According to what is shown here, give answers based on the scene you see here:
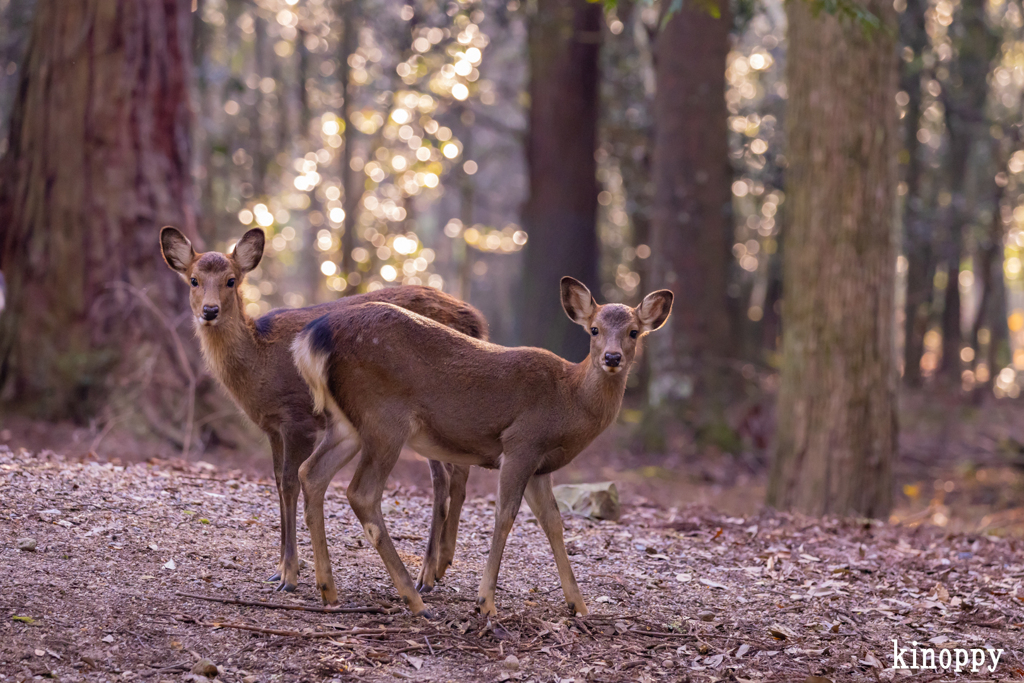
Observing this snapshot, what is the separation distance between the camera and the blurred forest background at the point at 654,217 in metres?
9.59

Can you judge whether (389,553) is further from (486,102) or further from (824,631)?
(486,102)

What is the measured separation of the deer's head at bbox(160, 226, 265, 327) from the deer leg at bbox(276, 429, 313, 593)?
920 mm

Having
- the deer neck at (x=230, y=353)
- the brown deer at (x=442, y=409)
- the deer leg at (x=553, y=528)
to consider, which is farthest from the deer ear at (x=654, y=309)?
the deer neck at (x=230, y=353)

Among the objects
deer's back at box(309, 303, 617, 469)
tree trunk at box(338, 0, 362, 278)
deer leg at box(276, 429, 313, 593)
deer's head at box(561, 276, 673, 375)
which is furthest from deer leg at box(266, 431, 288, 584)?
tree trunk at box(338, 0, 362, 278)

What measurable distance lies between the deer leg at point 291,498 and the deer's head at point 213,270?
3.02 feet

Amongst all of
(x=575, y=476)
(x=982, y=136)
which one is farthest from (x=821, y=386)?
(x=982, y=136)

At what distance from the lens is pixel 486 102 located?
1337 inches

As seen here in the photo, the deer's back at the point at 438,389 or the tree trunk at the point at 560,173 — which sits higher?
the tree trunk at the point at 560,173

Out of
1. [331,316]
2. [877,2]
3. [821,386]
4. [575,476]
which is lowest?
[575,476]

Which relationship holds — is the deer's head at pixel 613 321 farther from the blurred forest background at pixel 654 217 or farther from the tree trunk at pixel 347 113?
the tree trunk at pixel 347 113

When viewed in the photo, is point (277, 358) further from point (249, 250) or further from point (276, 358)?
point (249, 250)

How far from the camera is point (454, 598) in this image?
593cm

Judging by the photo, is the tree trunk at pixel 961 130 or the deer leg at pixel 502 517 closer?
the deer leg at pixel 502 517

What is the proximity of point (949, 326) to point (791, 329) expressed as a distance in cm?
1663
